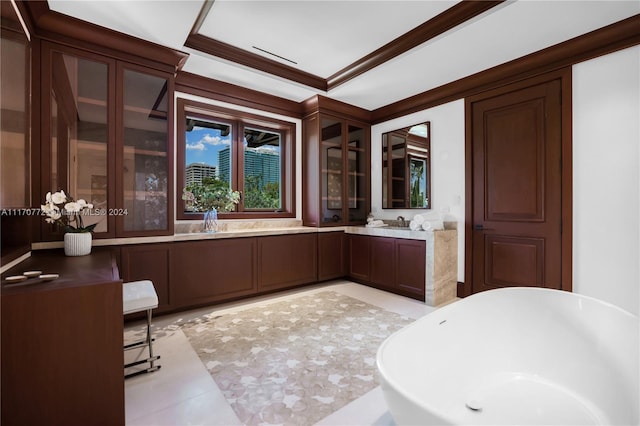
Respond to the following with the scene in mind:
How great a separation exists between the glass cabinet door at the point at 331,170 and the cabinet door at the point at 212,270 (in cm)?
140

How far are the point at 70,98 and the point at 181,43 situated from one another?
1.11 meters

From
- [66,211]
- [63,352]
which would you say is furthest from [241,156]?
[63,352]

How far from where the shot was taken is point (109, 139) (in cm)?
278

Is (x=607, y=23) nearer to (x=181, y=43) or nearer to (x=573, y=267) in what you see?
(x=573, y=267)

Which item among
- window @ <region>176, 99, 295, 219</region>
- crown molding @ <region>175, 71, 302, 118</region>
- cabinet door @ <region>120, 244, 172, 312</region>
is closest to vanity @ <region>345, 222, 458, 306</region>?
window @ <region>176, 99, 295, 219</region>

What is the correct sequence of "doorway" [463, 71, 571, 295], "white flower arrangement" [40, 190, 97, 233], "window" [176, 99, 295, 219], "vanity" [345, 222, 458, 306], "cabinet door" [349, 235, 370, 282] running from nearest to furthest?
"white flower arrangement" [40, 190, 97, 233], "doorway" [463, 71, 571, 295], "vanity" [345, 222, 458, 306], "window" [176, 99, 295, 219], "cabinet door" [349, 235, 370, 282]

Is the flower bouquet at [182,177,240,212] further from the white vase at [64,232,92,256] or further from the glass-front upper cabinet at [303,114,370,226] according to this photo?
the glass-front upper cabinet at [303,114,370,226]

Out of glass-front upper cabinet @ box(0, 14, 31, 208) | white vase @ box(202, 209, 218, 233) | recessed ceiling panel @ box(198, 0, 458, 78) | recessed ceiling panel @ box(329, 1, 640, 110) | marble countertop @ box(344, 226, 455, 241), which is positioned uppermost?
recessed ceiling panel @ box(198, 0, 458, 78)

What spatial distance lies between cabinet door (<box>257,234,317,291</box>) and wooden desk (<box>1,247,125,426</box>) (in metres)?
2.45

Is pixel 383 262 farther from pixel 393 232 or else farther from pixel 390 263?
pixel 393 232

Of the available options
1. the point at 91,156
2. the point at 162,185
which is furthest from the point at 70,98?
the point at 162,185

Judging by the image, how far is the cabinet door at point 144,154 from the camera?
9.42 ft

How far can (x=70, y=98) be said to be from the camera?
8.63ft

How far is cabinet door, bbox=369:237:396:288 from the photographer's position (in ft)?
13.1
